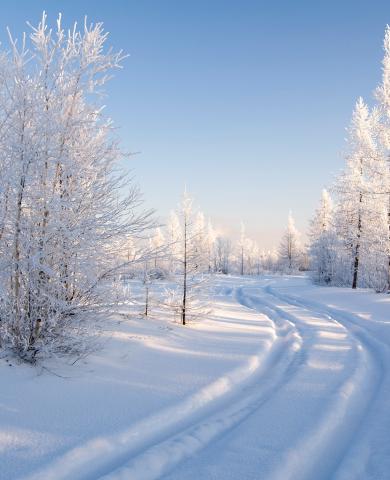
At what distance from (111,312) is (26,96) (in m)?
3.83

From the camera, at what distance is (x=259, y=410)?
5.14 meters

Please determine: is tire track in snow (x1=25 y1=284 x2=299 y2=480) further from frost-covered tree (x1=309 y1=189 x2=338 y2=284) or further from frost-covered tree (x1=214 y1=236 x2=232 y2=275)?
frost-covered tree (x1=214 y1=236 x2=232 y2=275)

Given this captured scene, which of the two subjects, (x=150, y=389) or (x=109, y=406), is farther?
(x=150, y=389)

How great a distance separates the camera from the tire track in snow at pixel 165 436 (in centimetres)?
371

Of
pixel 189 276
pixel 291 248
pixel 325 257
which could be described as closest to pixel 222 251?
pixel 291 248

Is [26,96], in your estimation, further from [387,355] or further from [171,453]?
[387,355]

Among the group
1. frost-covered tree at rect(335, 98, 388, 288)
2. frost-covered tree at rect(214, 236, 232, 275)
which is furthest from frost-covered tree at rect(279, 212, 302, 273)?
frost-covered tree at rect(335, 98, 388, 288)

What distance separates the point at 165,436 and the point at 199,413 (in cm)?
79

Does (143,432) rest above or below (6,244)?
below

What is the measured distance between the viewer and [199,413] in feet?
16.9

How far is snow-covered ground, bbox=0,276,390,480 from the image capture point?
148 inches

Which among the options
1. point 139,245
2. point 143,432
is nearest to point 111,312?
point 139,245

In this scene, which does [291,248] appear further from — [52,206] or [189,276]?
[52,206]

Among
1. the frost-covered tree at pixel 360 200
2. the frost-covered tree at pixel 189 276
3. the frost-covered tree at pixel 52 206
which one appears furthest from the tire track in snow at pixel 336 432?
the frost-covered tree at pixel 360 200
